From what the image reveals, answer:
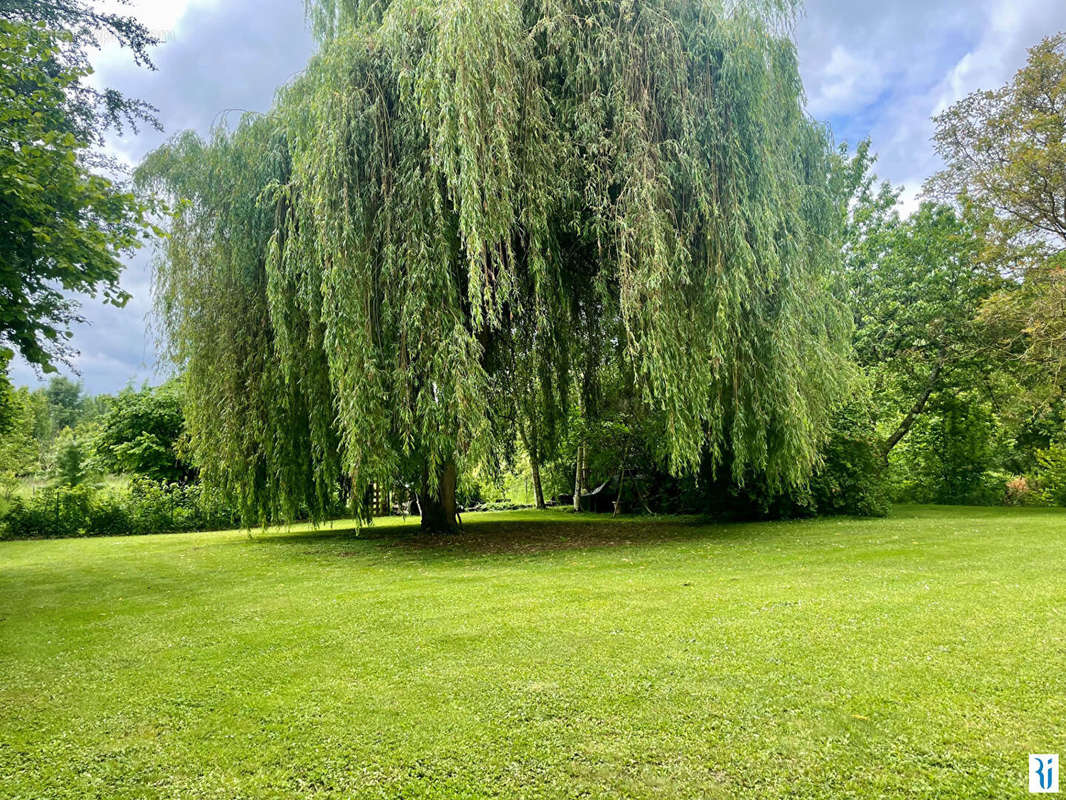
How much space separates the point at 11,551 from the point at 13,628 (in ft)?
25.5

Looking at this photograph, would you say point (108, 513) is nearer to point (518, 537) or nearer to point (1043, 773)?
point (518, 537)

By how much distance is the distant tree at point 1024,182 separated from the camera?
1123cm

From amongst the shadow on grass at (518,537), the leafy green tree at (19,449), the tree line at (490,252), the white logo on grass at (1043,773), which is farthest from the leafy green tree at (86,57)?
the white logo on grass at (1043,773)

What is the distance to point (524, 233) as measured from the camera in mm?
7352

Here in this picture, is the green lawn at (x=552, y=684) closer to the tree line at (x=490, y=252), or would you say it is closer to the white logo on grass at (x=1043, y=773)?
the white logo on grass at (x=1043, y=773)

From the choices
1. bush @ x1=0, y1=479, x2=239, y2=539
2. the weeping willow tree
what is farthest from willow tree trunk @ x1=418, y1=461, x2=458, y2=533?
bush @ x1=0, y1=479, x2=239, y2=539

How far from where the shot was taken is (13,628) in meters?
4.45

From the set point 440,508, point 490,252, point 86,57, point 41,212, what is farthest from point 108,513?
point 490,252

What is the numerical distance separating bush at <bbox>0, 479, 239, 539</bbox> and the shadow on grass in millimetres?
4111

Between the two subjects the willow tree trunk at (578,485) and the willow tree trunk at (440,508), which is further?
the willow tree trunk at (578,485)

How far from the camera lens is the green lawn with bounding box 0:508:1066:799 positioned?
2139 millimetres

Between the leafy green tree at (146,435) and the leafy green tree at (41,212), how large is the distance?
14.4 metres

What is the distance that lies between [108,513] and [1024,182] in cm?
2178

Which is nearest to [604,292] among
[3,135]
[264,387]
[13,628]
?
[264,387]
